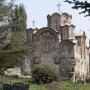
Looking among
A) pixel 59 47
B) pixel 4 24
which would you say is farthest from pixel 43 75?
pixel 59 47

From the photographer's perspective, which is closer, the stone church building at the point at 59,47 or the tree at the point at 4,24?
the tree at the point at 4,24

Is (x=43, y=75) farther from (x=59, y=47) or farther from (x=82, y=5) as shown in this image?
(x=59, y=47)

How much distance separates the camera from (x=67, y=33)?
52125mm

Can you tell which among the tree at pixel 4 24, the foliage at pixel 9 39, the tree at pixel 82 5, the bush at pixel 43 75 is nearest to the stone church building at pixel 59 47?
the bush at pixel 43 75

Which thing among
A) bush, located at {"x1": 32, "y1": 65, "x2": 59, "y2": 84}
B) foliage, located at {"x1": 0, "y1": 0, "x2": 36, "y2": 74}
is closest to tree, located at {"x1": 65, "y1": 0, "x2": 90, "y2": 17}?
foliage, located at {"x1": 0, "y1": 0, "x2": 36, "y2": 74}

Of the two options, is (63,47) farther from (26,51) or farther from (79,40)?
(26,51)

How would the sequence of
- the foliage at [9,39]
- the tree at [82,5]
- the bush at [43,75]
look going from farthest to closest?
1. the bush at [43,75]
2. the foliage at [9,39]
3. the tree at [82,5]

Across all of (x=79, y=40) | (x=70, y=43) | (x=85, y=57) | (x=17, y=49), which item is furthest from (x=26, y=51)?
(x=85, y=57)

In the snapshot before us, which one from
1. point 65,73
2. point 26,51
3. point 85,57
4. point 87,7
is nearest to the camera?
point 87,7

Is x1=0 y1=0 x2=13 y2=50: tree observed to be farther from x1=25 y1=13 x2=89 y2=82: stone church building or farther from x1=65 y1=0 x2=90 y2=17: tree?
x1=25 y1=13 x2=89 y2=82: stone church building

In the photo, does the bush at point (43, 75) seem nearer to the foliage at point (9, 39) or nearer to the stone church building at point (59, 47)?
the foliage at point (9, 39)

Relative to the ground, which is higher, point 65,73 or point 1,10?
point 1,10

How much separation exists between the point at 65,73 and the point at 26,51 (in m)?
27.6

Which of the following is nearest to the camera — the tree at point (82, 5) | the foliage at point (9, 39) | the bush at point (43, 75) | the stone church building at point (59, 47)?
the tree at point (82, 5)
